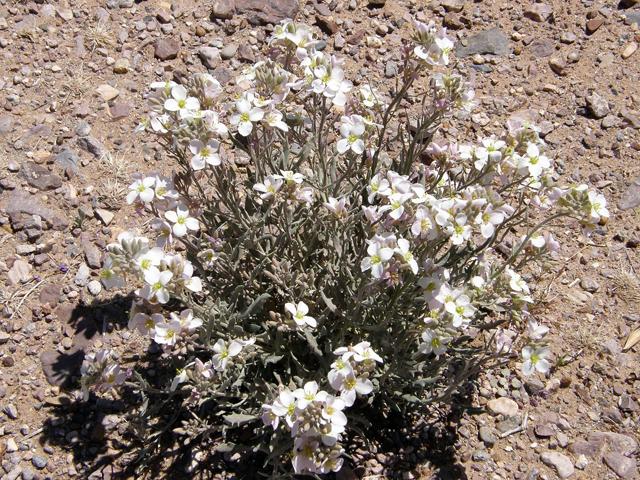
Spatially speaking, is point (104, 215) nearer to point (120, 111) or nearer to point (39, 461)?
point (120, 111)

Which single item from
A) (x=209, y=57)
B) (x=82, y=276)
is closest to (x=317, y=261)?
(x=82, y=276)

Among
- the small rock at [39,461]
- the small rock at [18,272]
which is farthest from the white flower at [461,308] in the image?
the small rock at [18,272]

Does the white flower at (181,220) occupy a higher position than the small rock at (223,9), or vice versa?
the small rock at (223,9)

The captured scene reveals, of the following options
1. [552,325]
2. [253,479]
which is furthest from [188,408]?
[552,325]

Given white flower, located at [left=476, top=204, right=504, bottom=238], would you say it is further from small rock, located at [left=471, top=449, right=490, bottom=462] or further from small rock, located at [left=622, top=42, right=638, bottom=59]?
small rock, located at [left=622, top=42, right=638, bottom=59]

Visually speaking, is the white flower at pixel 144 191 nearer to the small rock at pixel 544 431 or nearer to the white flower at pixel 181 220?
the white flower at pixel 181 220

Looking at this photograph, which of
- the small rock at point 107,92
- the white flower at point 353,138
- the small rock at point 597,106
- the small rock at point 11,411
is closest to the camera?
the white flower at point 353,138
